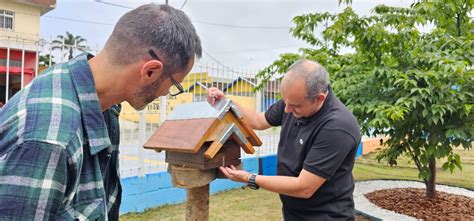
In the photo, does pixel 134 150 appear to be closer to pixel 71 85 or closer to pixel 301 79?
pixel 301 79

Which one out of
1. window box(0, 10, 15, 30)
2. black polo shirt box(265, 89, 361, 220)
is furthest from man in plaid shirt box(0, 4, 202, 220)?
window box(0, 10, 15, 30)

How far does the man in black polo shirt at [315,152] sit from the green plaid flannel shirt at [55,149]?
1101mm

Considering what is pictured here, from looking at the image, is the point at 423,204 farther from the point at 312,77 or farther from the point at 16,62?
the point at 16,62

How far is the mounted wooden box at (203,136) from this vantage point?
1.67 m

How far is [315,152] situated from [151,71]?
4.48ft

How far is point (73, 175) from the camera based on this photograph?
0.92 m

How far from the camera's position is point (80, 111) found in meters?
0.99

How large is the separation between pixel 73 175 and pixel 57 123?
138 millimetres

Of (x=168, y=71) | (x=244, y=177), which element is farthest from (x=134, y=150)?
(x=168, y=71)

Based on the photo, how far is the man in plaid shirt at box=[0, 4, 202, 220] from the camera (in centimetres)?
84

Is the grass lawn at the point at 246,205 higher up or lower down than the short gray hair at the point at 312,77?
lower down

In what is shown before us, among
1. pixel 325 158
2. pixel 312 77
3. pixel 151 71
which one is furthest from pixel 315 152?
pixel 151 71

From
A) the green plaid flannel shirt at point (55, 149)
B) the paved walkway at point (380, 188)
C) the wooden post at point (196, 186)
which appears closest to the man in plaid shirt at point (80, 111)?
the green plaid flannel shirt at point (55, 149)

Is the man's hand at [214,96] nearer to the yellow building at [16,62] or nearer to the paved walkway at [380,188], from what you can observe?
the yellow building at [16,62]
